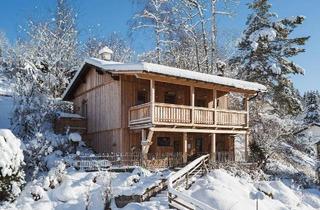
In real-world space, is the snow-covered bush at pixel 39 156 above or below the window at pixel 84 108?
below

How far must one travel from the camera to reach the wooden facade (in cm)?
2236

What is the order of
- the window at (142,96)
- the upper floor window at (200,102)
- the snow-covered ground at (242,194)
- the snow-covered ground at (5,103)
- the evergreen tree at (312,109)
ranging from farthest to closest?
the evergreen tree at (312,109) < the snow-covered ground at (5,103) < the upper floor window at (200,102) < the window at (142,96) < the snow-covered ground at (242,194)

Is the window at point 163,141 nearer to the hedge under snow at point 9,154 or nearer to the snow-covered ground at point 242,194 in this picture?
the snow-covered ground at point 242,194

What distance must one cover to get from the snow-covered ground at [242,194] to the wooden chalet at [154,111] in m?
3.14

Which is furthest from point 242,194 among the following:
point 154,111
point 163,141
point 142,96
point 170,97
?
point 170,97

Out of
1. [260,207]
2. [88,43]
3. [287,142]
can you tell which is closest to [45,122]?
[260,207]

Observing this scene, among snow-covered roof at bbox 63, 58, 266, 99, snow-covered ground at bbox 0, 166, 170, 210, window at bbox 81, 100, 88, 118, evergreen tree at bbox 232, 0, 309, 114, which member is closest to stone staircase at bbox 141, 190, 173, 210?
snow-covered ground at bbox 0, 166, 170, 210

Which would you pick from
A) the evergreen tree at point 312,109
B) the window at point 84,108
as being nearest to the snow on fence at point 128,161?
the window at point 84,108

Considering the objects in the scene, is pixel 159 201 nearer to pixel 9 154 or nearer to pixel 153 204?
pixel 153 204

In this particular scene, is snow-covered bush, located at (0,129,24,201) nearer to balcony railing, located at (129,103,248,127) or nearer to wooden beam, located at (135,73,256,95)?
balcony railing, located at (129,103,248,127)

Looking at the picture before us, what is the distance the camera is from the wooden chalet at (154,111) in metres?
22.1

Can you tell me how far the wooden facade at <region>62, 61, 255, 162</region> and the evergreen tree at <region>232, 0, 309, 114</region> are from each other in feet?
26.3

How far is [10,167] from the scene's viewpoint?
696 inches

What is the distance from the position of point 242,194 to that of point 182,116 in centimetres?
580
